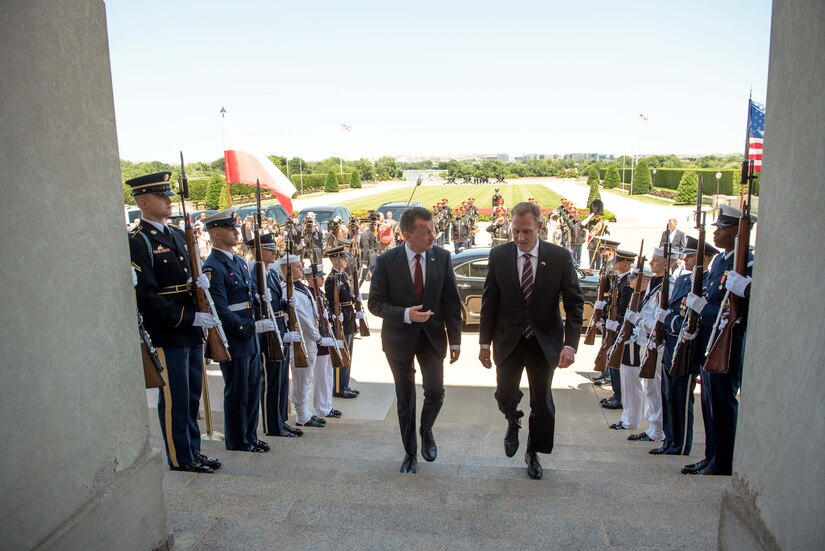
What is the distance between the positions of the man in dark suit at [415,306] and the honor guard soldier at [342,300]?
9.99ft

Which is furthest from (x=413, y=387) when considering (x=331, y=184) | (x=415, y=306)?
(x=331, y=184)

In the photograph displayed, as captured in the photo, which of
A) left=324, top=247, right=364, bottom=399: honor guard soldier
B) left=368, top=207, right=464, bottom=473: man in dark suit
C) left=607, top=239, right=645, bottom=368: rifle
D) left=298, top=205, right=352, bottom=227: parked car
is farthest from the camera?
left=298, top=205, right=352, bottom=227: parked car

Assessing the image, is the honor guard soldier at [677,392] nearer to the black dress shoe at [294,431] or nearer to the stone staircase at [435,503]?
the stone staircase at [435,503]

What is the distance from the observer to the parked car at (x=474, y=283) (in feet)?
37.7

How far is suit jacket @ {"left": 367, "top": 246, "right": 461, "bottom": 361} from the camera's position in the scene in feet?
15.5

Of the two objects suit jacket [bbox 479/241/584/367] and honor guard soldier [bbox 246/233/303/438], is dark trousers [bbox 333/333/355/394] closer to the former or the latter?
honor guard soldier [bbox 246/233/303/438]

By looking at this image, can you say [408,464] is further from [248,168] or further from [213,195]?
[213,195]

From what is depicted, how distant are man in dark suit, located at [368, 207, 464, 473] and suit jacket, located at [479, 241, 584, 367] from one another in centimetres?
37

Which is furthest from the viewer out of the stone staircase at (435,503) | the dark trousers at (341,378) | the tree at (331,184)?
the tree at (331,184)

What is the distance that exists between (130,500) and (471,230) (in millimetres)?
21837

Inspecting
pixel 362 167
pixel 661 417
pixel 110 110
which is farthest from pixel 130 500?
pixel 362 167

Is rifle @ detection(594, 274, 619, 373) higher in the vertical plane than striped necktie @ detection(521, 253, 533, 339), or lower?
lower

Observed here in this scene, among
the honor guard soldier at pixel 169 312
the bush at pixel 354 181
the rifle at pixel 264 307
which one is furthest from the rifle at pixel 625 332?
the bush at pixel 354 181

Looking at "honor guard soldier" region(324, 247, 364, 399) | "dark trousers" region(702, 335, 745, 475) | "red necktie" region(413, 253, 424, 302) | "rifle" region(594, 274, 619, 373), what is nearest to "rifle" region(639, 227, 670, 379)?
"dark trousers" region(702, 335, 745, 475)
